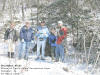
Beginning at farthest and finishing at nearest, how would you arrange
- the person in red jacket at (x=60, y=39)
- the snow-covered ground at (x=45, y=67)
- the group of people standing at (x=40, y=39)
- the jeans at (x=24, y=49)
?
the jeans at (x=24, y=49) → the group of people standing at (x=40, y=39) → the person in red jacket at (x=60, y=39) → the snow-covered ground at (x=45, y=67)

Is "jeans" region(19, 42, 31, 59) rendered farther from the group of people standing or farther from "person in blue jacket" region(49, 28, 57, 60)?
"person in blue jacket" region(49, 28, 57, 60)

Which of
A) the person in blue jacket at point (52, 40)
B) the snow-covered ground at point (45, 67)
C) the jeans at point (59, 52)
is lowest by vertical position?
the snow-covered ground at point (45, 67)

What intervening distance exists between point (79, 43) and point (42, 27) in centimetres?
296

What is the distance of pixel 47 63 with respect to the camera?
848cm

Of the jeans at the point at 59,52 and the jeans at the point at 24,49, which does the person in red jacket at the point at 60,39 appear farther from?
the jeans at the point at 24,49

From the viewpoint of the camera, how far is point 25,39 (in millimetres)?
8727

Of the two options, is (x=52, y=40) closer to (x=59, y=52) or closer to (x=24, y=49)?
(x=59, y=52)

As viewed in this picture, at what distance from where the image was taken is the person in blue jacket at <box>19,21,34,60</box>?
8672 mm

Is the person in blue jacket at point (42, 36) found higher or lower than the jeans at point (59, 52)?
higher

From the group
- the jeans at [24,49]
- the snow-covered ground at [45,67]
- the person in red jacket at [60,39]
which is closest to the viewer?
the snow-covered ground at [45,67]

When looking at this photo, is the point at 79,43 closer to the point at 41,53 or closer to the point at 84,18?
the point at 84,18

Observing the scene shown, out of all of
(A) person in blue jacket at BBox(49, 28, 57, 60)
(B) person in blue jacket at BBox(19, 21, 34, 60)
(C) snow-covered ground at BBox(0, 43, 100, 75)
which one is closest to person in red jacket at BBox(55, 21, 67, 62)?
(A) person in blue jacket at BBox(49, 28, 57, 60)

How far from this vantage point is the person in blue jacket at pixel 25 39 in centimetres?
867

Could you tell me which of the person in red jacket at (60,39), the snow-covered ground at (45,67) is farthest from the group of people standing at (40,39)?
the snow-covered ground at (45,67)
